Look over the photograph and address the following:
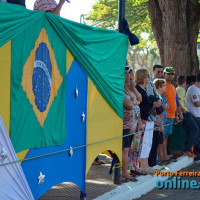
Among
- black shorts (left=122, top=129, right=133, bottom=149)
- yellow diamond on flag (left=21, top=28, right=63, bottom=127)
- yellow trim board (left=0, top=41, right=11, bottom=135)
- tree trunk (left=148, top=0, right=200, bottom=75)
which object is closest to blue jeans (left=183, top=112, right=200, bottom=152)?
black shorts (left=122, top=129, right=133, bottom=149)

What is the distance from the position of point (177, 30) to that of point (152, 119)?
21.1 ft

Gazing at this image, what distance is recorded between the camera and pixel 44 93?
5477 millimetres

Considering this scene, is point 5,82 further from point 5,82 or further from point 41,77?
Result: point 41,77

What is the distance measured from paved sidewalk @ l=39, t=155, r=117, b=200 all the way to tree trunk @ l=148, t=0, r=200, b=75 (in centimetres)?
680

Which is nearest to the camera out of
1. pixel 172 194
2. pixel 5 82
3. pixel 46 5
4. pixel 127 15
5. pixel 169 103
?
pixel 5 82

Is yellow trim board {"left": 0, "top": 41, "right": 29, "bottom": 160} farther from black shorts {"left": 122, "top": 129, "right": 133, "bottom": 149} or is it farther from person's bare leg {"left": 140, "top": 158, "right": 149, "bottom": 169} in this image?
person's bare leg {"left": 140, "top": 158, "right": 149, "bottom": 169}

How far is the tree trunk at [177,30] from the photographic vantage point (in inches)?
581

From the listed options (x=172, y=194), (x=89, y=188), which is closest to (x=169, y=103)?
(x=172, y=194)

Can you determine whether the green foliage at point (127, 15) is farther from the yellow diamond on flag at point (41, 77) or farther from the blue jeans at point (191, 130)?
the yellow diamond on flag at point (41, 77)

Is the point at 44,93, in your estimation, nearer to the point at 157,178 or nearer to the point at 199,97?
the point at 157,178

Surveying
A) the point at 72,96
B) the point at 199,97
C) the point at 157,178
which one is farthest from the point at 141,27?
the point at 72,96

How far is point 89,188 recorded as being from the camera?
7.57 metres

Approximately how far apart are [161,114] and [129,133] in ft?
5.47

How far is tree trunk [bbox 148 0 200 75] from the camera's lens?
14.8 m
